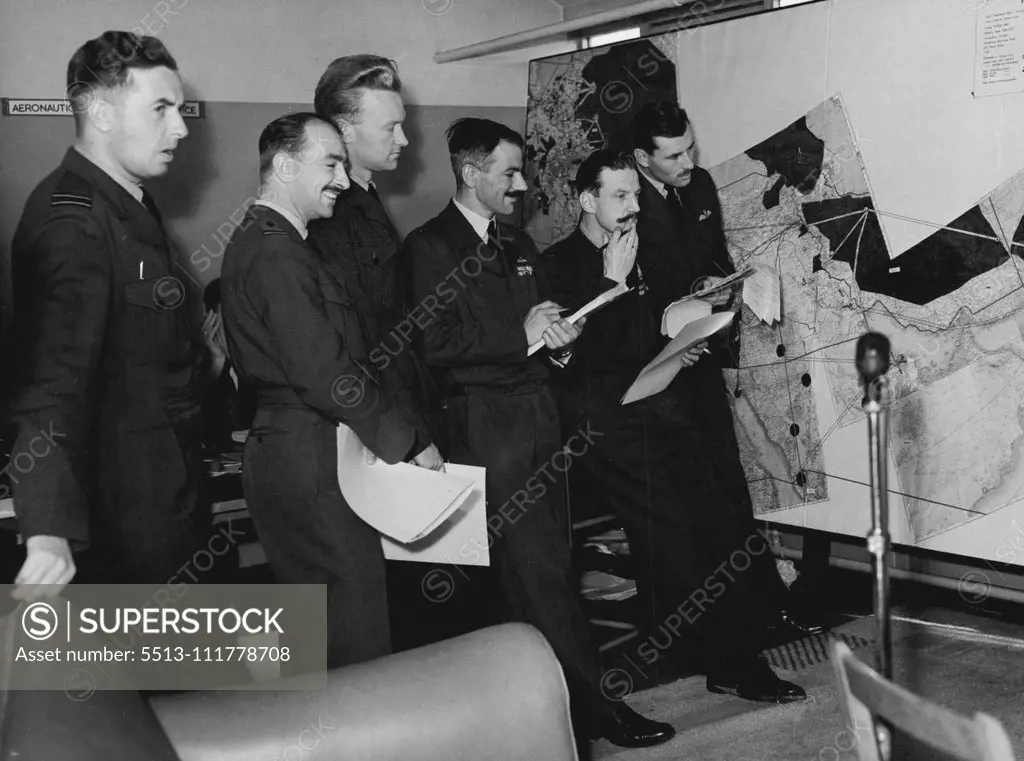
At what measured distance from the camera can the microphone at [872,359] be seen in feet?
5.24

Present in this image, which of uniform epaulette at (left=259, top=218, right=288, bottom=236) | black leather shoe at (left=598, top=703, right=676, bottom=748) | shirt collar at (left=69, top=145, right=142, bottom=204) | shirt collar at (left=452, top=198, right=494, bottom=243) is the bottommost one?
black leather shoe at (left=598, top=703, right=676, bottom=748)

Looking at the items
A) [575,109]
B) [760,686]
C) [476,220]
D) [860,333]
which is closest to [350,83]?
[476,220]

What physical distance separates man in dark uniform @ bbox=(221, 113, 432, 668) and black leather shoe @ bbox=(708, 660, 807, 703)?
1.09 meters

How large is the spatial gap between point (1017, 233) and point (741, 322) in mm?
914

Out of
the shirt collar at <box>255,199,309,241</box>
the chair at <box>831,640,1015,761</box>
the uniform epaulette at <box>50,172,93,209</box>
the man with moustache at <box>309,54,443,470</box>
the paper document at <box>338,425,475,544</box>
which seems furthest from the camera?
the man with moustache at <box>309,54,443,470</box>

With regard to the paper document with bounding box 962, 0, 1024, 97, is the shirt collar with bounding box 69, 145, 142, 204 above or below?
below

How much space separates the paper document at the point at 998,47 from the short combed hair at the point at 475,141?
1283 millimetres

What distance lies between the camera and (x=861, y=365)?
160 centimetres

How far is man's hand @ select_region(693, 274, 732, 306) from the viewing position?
10.4ft

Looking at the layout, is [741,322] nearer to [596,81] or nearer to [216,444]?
[596,81]

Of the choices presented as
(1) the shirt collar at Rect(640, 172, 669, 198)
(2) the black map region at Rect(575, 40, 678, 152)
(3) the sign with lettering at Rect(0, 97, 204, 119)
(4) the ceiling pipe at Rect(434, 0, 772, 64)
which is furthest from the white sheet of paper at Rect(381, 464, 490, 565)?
(4) the ceiling pipe at Rect(434, 0, 772, 64)

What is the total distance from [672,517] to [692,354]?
0.46 meters


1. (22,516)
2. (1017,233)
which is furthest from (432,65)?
(22,516)

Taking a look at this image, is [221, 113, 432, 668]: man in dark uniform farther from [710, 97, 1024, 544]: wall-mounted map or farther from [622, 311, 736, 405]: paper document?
[710, 97, 1024, 544]: wall-mounted map
